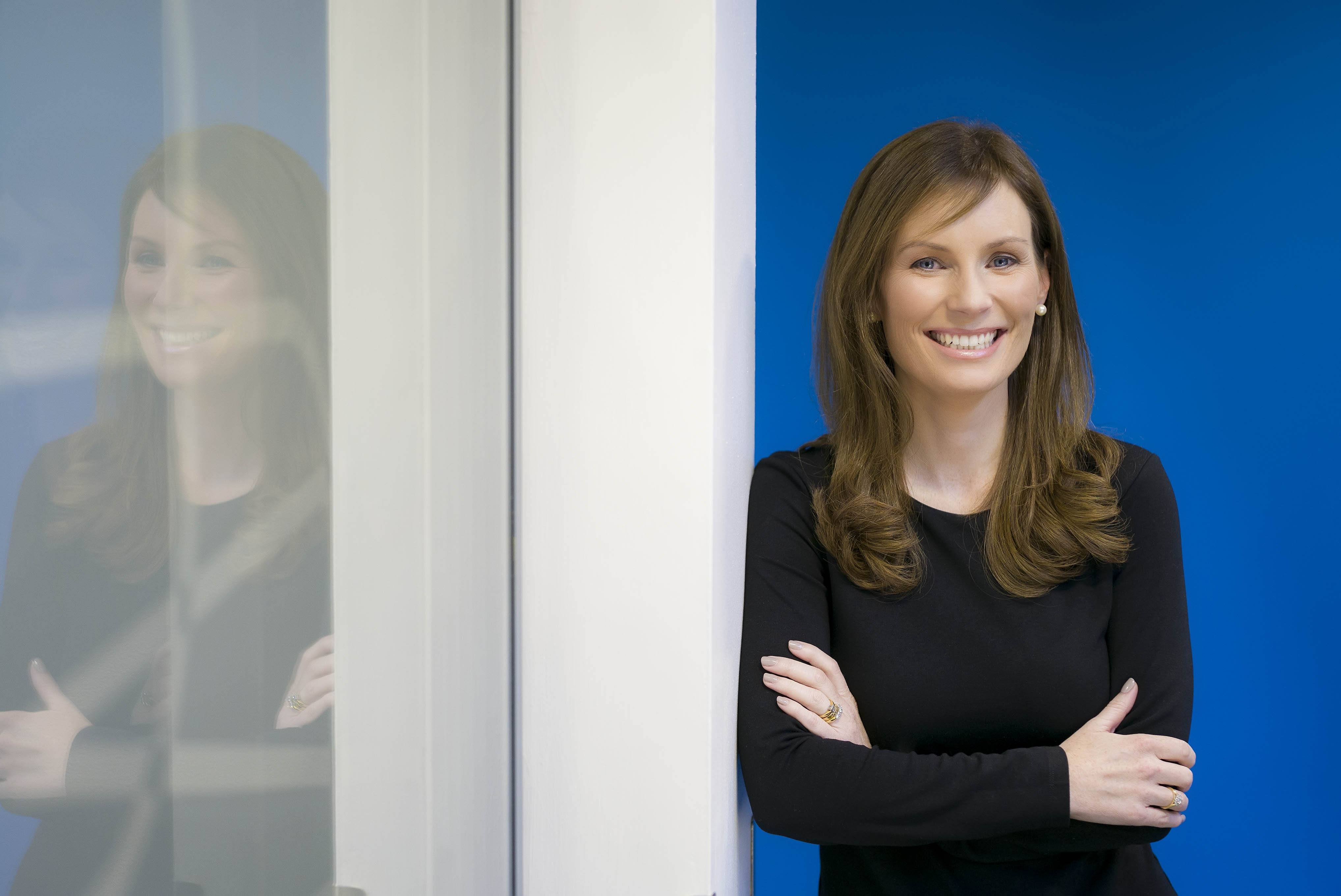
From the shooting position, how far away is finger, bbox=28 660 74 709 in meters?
0.48

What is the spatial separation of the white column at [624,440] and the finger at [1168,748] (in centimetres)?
55

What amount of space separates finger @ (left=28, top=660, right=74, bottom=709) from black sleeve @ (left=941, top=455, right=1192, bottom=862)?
1.11 meters

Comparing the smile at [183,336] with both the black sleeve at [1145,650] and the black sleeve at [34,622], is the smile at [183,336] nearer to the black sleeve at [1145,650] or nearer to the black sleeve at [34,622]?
the black sleeve at [34,622]

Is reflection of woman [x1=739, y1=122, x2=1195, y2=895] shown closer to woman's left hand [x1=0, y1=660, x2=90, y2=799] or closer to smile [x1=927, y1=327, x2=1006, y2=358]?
smile [x1=927, y1=327, x2=1006, y2=358]

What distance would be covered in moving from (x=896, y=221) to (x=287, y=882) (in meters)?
1.13

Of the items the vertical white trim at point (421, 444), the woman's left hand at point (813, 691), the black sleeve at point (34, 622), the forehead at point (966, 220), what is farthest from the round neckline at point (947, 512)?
the black sleeve at point (34, 622)

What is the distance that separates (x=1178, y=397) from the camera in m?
2.41

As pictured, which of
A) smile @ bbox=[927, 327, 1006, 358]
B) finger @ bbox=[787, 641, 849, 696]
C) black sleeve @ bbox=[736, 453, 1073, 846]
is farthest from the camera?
smile @ bbox=[927, 327, 1006, 358]

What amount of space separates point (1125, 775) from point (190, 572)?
110 cm

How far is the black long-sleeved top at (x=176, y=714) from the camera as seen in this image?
0.48 m

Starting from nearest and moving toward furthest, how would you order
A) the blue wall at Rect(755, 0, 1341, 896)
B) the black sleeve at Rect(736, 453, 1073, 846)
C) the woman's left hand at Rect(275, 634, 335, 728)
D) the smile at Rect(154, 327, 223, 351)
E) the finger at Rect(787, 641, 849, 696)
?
the smile at Rect(154, 327, 223, 351), the woman's left hand at Rect(275, 634, 335, 728), the black sleeve at Rect(736, 453, 1073, 846), the finger at Rect(787, 641, 849, 696), the blue wall at Rect(755, 0, 1341, 896)

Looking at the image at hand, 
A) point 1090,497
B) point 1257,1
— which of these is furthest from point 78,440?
point 1257,1

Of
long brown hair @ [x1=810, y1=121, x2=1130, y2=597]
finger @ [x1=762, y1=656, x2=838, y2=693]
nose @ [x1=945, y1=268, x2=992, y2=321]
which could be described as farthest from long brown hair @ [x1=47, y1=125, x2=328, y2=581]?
nose @ [x1=945, y1=268, x2=992, y2=321]

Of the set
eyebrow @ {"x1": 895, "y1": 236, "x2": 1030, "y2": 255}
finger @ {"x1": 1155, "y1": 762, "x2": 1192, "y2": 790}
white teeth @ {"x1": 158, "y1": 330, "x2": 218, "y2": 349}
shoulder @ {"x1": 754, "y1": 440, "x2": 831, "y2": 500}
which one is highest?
eyebrow @ {"x1": 895, "y1": 236, "x2": 1030, "y2": 255}
